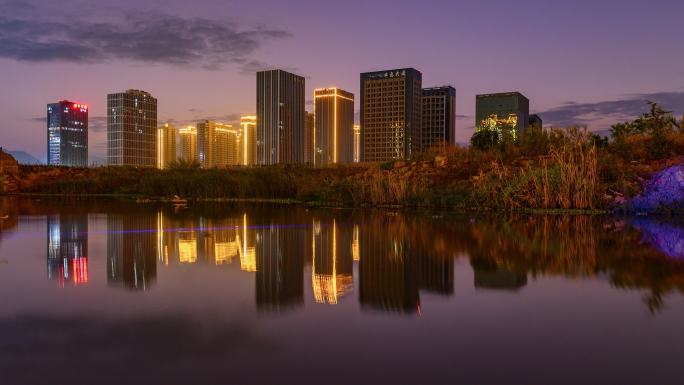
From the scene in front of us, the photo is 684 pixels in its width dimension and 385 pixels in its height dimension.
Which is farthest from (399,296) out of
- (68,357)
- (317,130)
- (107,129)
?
(317,130)

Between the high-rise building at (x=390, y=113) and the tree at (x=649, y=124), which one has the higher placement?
the high-rise building at (x=390, y=113)

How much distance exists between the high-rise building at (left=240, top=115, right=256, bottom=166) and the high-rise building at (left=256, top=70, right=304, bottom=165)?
9.22ft

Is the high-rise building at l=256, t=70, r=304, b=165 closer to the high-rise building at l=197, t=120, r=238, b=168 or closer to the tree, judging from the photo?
the high-rise building at l=197, t=120, r=238, b=168

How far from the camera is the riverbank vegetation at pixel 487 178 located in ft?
64.1

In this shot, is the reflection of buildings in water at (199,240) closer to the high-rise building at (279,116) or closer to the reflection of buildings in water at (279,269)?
the reflection of buildings in water at (279,269)

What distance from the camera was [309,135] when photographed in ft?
518

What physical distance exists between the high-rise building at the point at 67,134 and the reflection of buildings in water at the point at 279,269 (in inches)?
4428

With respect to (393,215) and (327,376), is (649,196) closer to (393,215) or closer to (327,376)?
(393,215)

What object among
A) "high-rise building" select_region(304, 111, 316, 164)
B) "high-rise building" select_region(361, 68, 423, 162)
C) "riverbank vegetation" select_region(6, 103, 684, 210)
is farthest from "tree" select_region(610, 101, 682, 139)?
"high-rise building" select_region(304, 111, 316, 164)

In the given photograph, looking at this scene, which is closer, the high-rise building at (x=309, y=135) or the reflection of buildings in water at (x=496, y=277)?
the reflection of buildings in water at (x=496, y=277)

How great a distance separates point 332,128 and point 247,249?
480 ft

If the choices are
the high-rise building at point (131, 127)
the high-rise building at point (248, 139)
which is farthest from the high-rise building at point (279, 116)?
the high-rise building at point (131, 127)

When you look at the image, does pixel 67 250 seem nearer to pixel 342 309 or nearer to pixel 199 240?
pixel 199 240

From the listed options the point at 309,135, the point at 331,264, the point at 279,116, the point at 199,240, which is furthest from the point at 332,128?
the point at 331,264
